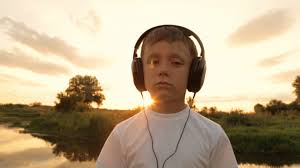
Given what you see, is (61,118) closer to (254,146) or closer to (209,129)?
(254,146)

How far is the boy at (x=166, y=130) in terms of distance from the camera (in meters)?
1.88

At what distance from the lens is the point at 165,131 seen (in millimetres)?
1951

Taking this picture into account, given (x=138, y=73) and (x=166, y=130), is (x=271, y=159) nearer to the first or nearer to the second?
(x=138, y=73)

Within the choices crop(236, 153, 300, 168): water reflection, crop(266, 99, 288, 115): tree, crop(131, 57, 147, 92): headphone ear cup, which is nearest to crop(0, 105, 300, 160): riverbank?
crop(236, 153, 300, 168): water reflection

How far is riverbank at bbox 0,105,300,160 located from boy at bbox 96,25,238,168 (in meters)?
16.6

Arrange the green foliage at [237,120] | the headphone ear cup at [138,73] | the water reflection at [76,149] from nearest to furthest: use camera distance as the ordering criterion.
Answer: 1. the headphone ear cup at [138,73]
2. the water reflection at [76,149]
3. the green foliage at [237,120]

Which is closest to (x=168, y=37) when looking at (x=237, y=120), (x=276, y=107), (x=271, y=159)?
(x=271, y=159)

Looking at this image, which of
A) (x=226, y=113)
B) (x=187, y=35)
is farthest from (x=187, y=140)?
(x=226, y=113)

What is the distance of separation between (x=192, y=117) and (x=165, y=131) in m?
0.20

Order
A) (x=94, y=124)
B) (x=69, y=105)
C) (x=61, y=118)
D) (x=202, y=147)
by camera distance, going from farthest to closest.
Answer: (x=69, y=105)
(x=61, y=118)
(x=94, y=124)
(x=202, y=147)

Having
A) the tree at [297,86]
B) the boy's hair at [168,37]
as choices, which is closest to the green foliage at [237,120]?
the boy's hair at [168,37]

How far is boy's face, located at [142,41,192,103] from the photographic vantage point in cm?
194

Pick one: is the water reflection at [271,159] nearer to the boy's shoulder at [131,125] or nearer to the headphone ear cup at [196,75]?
the headphone ear cup at [196,75]

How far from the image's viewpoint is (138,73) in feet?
7.37
